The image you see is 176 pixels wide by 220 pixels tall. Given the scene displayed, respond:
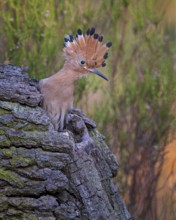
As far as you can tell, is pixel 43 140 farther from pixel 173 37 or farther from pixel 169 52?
pixel 173 37

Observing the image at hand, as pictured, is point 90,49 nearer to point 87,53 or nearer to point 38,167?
point 87,53

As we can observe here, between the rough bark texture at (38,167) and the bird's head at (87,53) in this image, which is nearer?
the rough bark texture at (38,167)

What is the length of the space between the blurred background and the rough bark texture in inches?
68.6

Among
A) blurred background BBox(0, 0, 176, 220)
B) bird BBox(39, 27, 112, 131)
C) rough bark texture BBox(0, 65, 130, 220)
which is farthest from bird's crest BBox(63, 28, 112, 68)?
blurred background BBox(0, 0, 176, 220)

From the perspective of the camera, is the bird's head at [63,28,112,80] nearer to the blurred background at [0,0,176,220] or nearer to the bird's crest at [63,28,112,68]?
the bird's crest at [63,28,112,68]

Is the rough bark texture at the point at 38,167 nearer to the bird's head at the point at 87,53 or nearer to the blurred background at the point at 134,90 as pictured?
the bird's head at the point at 87,53

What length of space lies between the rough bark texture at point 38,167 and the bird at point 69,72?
0.10 metres

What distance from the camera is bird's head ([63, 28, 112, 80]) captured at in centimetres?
352

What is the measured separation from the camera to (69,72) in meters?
3.51

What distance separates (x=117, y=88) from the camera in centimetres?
550

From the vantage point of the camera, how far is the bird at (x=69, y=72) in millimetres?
3418

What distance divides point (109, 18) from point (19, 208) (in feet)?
9.02

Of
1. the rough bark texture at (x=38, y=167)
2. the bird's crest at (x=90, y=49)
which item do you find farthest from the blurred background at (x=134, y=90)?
the rough bark texture at (x=38, y=167)

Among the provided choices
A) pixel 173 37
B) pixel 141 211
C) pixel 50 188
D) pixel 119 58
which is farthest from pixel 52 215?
pixel 173 37
